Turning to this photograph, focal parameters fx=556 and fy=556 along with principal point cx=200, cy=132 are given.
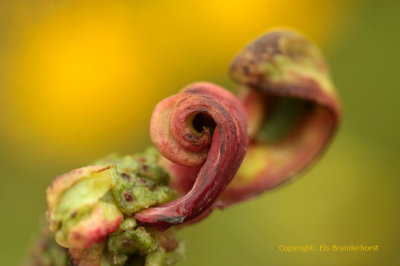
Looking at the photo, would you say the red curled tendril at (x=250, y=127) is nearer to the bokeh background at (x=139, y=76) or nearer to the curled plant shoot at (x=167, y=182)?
the curled plant shoot at (x=167, y=182)

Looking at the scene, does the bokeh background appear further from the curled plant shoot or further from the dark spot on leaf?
the dark spot on leaf

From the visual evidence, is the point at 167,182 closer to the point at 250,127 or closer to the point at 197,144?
the point at 197,144

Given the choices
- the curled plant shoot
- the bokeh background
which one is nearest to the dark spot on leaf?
the curled plant shoot

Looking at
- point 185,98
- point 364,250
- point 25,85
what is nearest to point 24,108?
point 25,85

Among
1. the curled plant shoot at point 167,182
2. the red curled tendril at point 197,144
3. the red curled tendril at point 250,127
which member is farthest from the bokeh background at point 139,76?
the red curled tendril at point 197,144

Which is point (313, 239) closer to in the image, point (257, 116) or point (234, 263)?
point (234, 263)
